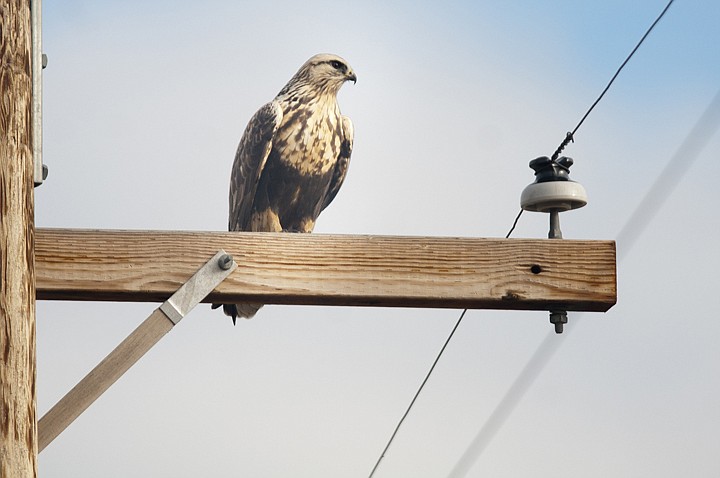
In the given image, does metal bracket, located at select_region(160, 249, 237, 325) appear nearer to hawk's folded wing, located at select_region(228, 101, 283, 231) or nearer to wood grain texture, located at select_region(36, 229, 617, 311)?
wood grain texture, located at select_region(36, 229, 617, 311)

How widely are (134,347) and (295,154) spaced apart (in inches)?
131

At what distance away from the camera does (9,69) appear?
289 centimetres

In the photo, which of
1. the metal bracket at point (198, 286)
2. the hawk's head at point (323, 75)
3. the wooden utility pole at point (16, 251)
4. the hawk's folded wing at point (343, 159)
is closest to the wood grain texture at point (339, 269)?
the metal bracket at point (198, 286)

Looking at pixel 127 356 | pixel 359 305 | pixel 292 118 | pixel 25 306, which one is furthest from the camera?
pixel 292 118

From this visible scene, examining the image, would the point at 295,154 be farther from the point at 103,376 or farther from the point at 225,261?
the point at 103,376

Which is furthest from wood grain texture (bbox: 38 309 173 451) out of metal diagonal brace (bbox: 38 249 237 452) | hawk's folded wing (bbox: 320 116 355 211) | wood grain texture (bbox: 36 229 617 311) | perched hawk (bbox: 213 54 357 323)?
hawk's folded wing (bbox: 320 116 355 211)

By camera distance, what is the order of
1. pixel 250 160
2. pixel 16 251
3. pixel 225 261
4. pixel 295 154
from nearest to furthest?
pixel 16 251
pixel 225 261
pixel 295 154
pixel 250 160

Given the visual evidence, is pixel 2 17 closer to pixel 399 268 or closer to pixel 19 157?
pixel 19 157

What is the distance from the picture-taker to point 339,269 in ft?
10.8

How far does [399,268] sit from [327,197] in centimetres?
348

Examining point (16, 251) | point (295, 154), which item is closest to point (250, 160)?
point (295, 154)

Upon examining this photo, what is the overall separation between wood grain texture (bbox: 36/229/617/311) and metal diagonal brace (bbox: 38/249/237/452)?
1.3 inches

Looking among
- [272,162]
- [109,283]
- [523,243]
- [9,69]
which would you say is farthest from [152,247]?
[272,162]

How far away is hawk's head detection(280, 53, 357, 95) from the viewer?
6.56 metres
